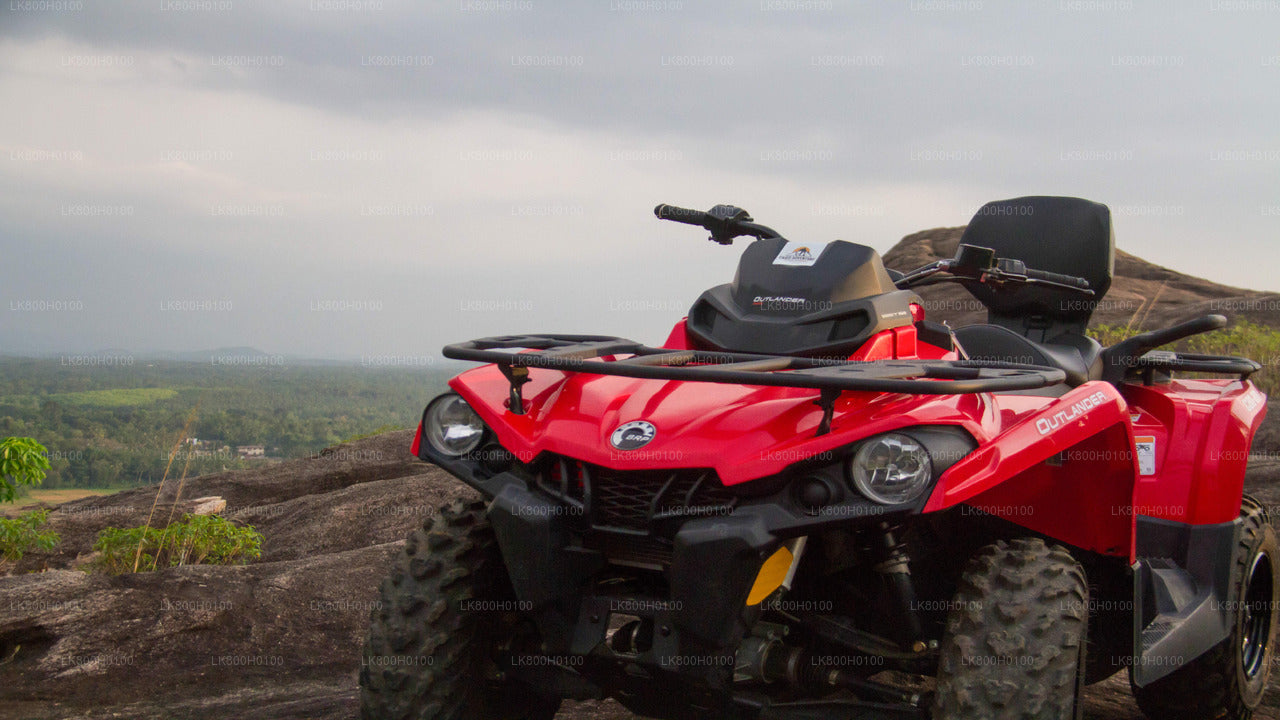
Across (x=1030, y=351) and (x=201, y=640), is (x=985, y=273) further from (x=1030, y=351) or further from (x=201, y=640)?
(x=201, y=640)

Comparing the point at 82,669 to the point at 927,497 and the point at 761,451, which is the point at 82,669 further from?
the point at 927,497

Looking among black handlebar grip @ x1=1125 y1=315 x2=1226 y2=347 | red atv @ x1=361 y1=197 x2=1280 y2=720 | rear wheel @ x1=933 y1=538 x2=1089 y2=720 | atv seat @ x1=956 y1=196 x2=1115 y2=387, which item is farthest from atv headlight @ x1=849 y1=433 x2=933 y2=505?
atv seat @ x1=956 y1=196 x2=1115 y2=387

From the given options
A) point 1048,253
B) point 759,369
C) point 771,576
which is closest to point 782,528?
point 771,576

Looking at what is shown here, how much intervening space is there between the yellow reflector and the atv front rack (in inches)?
15.4

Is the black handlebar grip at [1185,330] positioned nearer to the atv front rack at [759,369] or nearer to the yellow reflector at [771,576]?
the atv front rack at [759,369]

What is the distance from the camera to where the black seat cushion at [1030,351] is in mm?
4059

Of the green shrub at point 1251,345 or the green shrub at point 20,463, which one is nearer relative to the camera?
the green shrub at point 20,463

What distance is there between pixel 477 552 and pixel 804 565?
0.94 m

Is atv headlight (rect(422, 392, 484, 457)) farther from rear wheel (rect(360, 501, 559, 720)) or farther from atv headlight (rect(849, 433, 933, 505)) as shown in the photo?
atv headlight (rect(849, 433, 933, 505))

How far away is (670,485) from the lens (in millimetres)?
2604

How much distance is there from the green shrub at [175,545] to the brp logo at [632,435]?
411 centimetres

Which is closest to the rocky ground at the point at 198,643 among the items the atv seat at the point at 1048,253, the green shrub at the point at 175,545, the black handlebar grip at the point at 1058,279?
the green shrub at the point at 175,545

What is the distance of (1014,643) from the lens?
2.42 metres

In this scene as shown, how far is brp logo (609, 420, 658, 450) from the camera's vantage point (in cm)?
264
